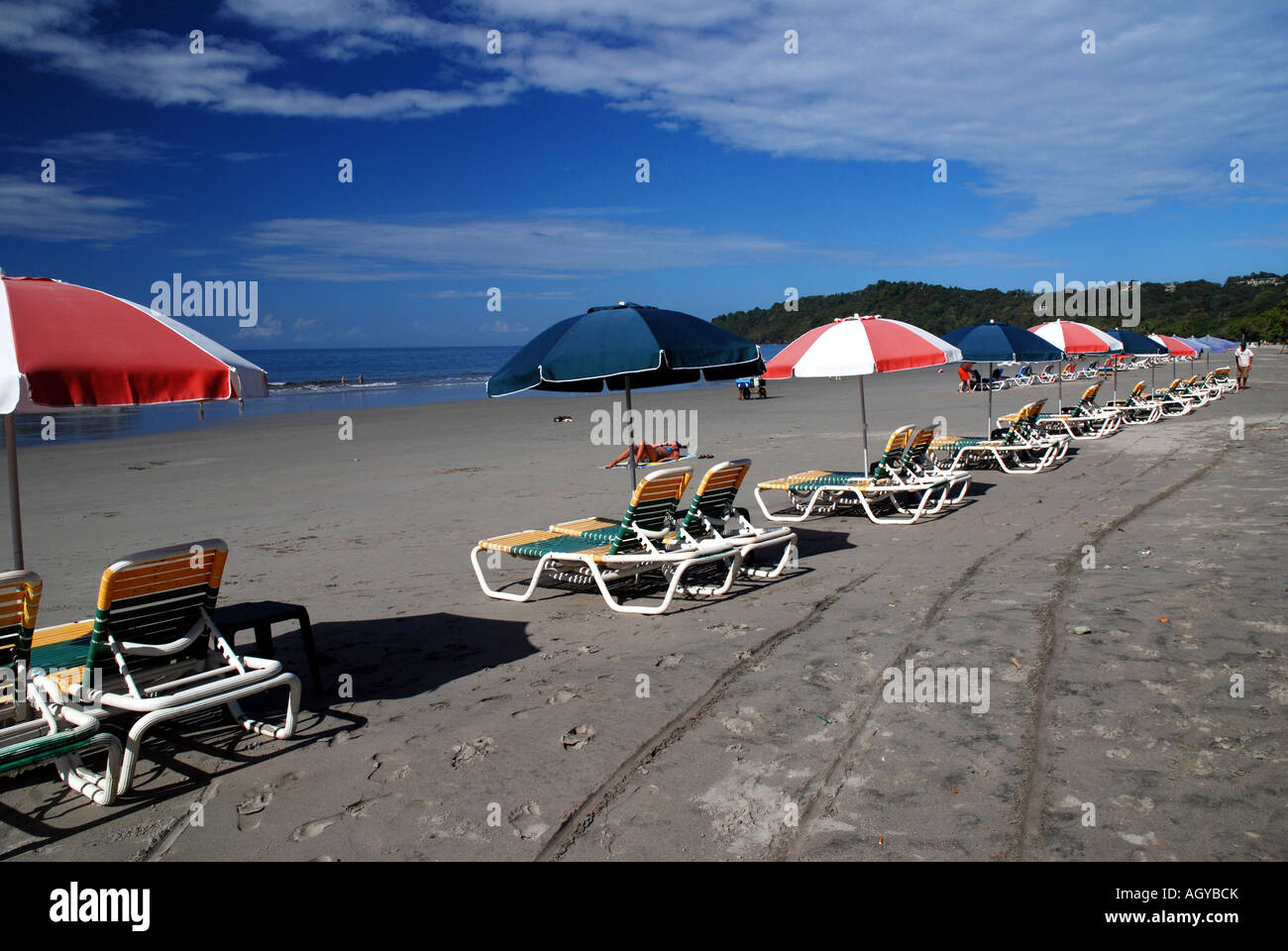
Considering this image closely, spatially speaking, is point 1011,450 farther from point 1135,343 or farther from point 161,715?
point 161,715

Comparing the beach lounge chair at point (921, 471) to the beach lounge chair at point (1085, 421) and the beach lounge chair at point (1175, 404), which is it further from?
the beach lounge chair at point (1175, 404)

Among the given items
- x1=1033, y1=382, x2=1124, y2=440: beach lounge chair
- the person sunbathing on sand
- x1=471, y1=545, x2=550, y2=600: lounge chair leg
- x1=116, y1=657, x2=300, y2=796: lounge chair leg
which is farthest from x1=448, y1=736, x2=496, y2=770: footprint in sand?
x1=1033, y1=382, x2=1124, y2=440: beach lounge chair

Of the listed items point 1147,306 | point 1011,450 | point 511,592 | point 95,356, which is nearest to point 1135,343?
point 1011,450

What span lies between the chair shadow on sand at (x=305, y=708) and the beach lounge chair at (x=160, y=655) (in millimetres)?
125

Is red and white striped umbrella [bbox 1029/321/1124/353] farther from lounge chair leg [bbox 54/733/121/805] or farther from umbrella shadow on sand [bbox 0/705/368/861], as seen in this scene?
lounge chair leg [bbox 54/733/121/805]

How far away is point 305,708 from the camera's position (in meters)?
4.80

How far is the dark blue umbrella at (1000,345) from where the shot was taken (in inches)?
493

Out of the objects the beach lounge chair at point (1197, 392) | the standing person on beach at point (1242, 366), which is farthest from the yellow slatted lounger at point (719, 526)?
the standing person on beach at point (1242, 366)

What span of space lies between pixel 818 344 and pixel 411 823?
7.06 m

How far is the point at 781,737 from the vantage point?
418 centimetres

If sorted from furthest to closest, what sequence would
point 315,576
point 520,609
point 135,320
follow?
point 315,576, point 520,609, point 135,320

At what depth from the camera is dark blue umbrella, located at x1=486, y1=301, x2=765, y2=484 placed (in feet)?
21.5
